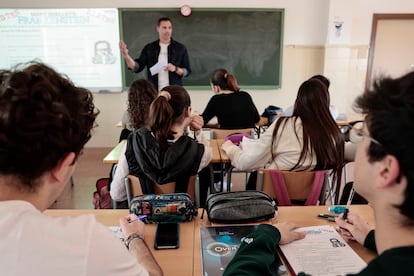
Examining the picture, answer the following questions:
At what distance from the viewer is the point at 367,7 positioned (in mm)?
5129

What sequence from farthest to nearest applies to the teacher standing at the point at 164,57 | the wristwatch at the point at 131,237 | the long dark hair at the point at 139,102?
1. the teacher standing at the point at 164,57
2. the long dark hair at the point at 139,102
3. the wristwatch at the point at 131,237

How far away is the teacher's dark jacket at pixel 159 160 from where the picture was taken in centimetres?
186

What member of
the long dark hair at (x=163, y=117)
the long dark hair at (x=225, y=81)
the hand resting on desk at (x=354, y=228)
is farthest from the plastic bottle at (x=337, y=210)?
the long dark hair at (x=225, y=81)

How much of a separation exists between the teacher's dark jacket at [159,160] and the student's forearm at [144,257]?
0.77 m

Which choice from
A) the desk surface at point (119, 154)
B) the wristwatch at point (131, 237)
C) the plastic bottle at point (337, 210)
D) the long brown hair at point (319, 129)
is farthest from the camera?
the desk surface at point (119, 154)

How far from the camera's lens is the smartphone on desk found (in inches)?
46.3

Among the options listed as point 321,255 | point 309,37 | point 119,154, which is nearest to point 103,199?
point 119,154

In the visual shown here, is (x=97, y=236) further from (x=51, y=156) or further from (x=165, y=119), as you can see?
(x=165, y=119)

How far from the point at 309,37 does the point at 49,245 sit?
5.20 m

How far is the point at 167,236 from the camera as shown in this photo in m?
1.23

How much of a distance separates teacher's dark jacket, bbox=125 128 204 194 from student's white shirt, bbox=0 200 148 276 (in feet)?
3.69

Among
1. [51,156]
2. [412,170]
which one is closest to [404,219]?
[412,170]

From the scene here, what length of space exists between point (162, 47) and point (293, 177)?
9.76 feet

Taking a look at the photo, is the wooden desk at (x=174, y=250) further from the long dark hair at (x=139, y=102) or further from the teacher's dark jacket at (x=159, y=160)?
the long dark hair at (x=139, y=102)
